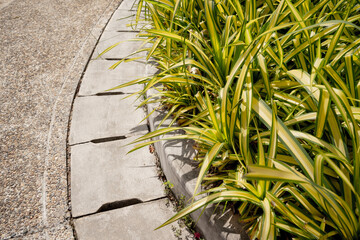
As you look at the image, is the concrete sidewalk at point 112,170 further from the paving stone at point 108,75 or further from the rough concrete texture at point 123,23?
the rough concrete texture at point 123,23

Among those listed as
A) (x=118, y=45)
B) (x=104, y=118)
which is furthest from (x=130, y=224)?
(x=118, y=45)

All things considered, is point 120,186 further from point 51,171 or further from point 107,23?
point 107,23

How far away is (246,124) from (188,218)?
61cm

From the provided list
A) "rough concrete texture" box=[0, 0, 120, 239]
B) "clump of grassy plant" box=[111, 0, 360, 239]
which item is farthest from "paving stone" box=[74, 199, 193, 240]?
"clump of grassy plant" box=[111, 0, 360, 239]

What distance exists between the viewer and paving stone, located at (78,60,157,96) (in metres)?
2.39

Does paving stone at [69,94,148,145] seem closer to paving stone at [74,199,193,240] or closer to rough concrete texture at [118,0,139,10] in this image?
paving stone at [74,199,193,240]

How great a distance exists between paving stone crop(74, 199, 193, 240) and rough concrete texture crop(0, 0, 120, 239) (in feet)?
0.34

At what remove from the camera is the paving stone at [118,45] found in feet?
9.09

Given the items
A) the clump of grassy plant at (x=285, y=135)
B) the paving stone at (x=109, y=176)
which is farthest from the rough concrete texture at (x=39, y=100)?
the clump of grassy plant at (x=285, y=135)

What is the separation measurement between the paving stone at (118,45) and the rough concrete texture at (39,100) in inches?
4.6

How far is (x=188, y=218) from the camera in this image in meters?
1.53

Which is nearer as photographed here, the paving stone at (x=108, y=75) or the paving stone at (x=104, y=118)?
the paving stone at (x=104, y=118)

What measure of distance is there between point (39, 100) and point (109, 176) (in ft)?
3.52

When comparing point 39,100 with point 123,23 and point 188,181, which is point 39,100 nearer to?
point 123,23
